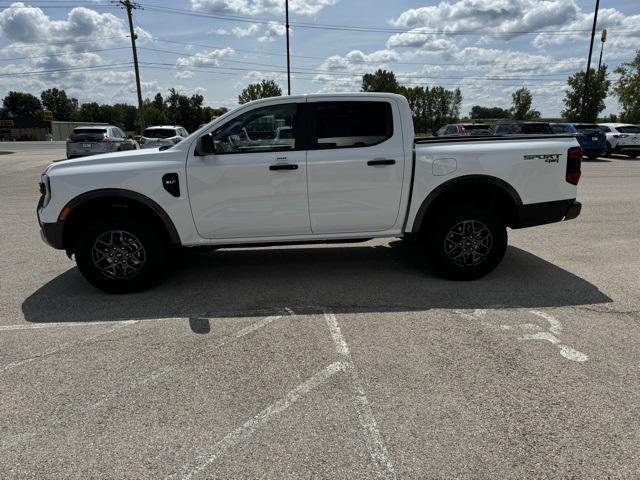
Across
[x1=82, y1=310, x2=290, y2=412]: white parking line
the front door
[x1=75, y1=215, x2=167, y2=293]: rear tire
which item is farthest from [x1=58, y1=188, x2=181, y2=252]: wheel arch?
[x1=82, y1=310, x2=290, y2=412]: white parking line

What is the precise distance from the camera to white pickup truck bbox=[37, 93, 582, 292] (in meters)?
4.81

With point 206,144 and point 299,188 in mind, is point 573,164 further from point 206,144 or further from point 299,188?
point 206,144

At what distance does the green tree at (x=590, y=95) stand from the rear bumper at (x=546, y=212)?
38.4 m

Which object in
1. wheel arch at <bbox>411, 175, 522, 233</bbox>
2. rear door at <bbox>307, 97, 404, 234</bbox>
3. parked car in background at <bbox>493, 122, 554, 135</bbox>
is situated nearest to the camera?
rear door at <bbox>307, 97, 404, 234</bbox>

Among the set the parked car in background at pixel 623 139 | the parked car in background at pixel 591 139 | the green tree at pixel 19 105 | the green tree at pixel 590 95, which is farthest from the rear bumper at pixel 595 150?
the green tree at pixel 19 105

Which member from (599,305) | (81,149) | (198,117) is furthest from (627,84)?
(198,117)

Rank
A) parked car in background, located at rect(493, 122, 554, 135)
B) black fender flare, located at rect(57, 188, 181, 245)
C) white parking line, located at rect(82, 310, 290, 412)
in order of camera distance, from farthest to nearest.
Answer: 1. parked car in background, located at rect(493, 122, 554, 135)
2. black fender flare, located at rect(57, 188, 181, 245)
3. white parking line, located at rect(82, 310, 290, 412)

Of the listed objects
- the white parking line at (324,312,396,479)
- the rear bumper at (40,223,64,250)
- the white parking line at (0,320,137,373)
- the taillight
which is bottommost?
the white parking line at (0,320,137,373)

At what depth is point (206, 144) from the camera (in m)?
4.66

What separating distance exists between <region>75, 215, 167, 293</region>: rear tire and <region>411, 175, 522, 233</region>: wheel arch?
2754 millimetres

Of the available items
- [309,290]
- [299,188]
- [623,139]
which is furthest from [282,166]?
[623,139]

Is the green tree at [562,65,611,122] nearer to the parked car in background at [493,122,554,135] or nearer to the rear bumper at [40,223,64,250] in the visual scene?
the parked car in background at [493,122,554,135]

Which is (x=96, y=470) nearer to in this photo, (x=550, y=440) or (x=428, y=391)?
(x=428, y=391)

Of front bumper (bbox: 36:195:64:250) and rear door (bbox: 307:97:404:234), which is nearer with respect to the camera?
front bumper (bbox: 36:195:64:250)
